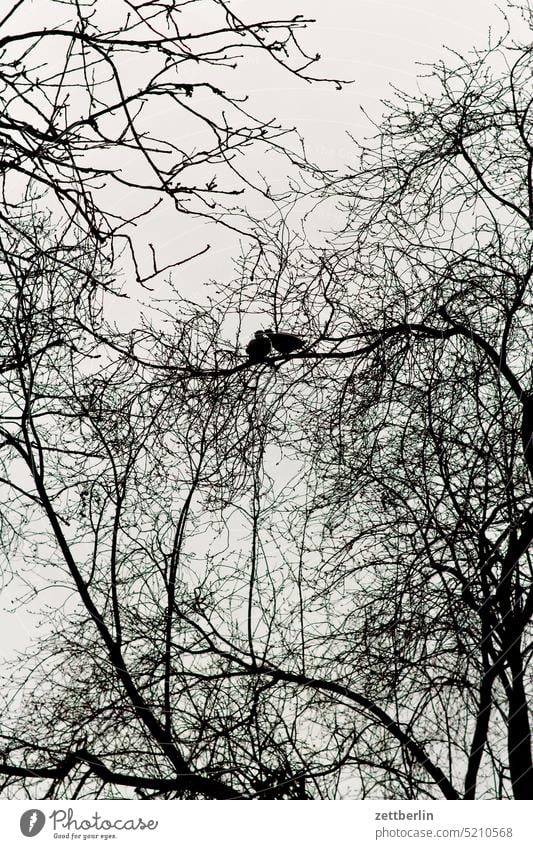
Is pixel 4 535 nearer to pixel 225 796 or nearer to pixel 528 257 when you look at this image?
pixel 225 796

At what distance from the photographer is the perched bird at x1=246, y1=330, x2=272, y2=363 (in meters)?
1.93

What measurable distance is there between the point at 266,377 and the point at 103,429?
0.43m

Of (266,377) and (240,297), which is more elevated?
(240,297)

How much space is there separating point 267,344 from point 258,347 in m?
0.02

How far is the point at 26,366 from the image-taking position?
2016 millimetres

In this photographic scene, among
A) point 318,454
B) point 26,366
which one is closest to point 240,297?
point 318,454
